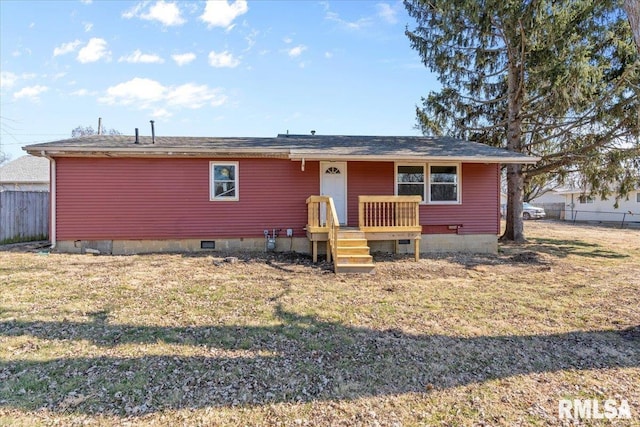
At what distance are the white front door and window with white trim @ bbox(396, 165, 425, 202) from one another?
1655 millimetres

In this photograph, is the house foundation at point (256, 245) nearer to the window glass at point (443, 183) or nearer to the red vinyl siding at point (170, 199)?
the red vinyl siding at point (170, 199)

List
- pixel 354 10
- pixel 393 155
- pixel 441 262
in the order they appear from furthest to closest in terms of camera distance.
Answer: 1. pixel 354 10
2. pixel 393 155
3. pixel 441 262

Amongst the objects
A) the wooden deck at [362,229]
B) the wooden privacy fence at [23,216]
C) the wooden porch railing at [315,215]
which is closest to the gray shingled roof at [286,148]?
the wooden porch railing at [315,215]

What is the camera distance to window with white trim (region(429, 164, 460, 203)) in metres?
10.7

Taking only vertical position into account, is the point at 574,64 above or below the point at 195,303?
above

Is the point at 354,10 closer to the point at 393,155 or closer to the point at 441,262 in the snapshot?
the point at 393,155

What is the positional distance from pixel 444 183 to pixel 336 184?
3.32 meters

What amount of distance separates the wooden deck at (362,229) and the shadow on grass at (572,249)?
17.1 ft

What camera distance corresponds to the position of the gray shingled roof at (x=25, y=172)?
21511 mm

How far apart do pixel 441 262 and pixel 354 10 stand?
31.3 ft

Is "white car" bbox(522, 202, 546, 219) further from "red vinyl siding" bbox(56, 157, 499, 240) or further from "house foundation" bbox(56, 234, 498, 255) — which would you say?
"red vinyl siding" bbox(56, 157, 499, 240)

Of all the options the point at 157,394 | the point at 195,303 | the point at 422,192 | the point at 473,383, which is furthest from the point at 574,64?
the point at 157,394

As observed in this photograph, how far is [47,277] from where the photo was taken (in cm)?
670

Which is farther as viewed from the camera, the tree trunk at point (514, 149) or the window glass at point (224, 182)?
the tree trunk at point (514, 149)
